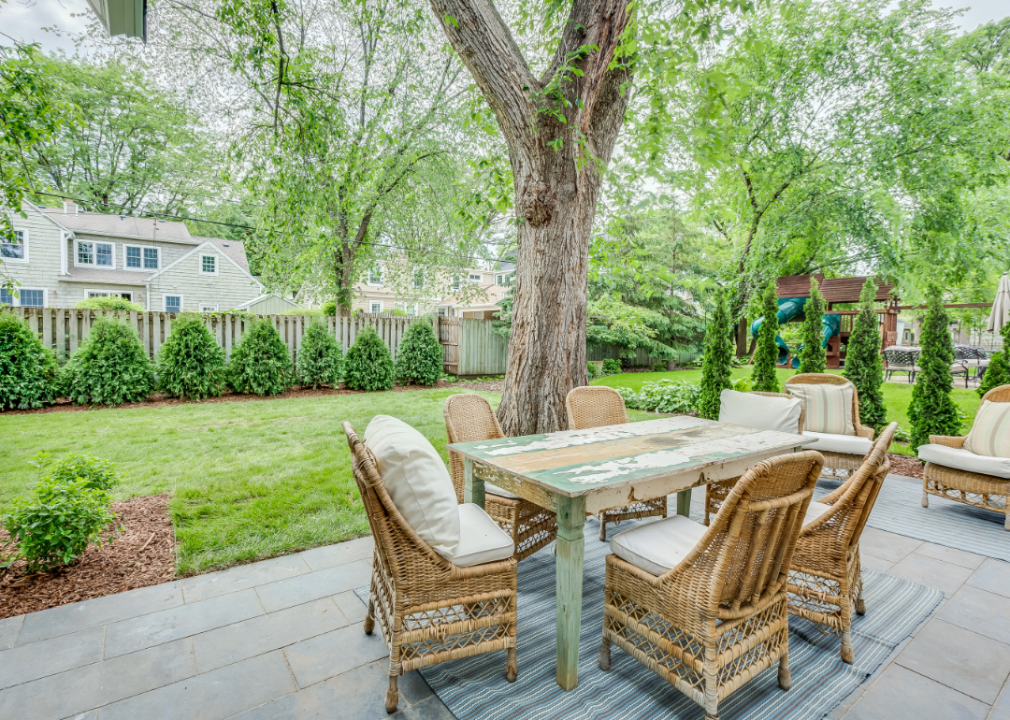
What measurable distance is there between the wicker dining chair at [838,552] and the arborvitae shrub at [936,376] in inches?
141

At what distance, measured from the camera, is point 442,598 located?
5.34 feet

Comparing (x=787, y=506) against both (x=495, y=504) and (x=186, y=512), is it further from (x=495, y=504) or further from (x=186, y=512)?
(x=186, y=512)

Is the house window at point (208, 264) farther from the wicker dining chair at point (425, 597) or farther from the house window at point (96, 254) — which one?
the wicker dining chair at point (425, 597)

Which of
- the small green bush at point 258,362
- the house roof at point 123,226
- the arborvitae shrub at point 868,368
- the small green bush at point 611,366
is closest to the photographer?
the arborvitae shrub at point 868,368

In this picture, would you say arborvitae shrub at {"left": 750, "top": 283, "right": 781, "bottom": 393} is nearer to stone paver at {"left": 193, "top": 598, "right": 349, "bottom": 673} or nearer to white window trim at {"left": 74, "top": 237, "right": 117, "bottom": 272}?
stone paver at {"left": 193, "top": 598, "right": 349, "bottom": 673}

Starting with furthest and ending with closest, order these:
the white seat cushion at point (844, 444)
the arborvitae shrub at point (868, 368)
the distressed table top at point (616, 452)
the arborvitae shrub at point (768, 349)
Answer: the arborvitae shrub at point (768, 349) → the arborvitae shrub at point (868, 368) → the white seat cushion at point (844, 444) → the distressed table top at point (616, 452)

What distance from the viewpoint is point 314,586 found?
2385 millimetres

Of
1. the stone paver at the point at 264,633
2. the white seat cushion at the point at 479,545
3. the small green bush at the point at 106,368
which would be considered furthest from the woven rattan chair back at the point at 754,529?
the small green bush at the point at 106,368

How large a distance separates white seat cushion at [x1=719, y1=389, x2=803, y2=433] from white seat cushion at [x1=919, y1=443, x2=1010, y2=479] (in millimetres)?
1218

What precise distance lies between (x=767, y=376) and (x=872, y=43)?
4.82 m

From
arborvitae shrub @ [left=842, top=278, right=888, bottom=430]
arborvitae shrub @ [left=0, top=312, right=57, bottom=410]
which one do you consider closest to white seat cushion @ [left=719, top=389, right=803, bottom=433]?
arborvitae shrub @ [left=842, top=278, right=888, bottom=430]

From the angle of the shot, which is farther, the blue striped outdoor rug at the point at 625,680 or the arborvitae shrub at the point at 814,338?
the arborvitae shrub at the point at 814,338

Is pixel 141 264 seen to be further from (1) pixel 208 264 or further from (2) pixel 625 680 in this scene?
(2) pixel 625 680

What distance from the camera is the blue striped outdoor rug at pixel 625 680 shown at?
5.22 feet
